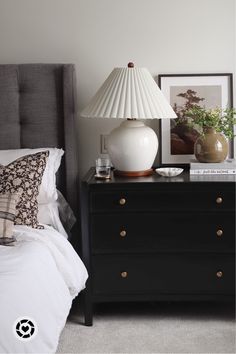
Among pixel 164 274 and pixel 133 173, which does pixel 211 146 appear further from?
pixel 164 274

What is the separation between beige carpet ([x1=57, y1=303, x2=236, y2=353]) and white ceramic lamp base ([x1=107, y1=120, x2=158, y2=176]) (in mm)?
755

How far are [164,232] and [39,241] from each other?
649 mm

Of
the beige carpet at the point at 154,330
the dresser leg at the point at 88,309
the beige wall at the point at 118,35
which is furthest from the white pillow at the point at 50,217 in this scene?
the beige wall at the point at 118,35

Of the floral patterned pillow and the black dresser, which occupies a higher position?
the floral patterned pillow

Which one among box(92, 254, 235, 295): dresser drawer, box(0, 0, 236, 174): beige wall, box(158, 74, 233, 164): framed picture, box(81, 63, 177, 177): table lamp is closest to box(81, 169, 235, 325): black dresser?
box(92, 254, 235, 295): dresser drawer

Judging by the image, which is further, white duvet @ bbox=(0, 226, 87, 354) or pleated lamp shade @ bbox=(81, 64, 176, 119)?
pleated lamp shade @ bbox=(81, 64, 176, 119)

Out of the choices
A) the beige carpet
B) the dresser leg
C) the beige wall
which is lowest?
the beige carpet

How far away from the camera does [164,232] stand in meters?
3.05

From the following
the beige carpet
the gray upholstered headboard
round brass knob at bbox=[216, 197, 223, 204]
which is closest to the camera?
the beige carpet

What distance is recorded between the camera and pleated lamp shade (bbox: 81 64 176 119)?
3.03m

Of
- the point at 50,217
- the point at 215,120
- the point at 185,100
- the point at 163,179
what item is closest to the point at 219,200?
the point at 163,179

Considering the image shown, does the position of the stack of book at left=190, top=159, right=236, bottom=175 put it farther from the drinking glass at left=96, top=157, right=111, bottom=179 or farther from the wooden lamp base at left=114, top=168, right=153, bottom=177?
the drinking glass at left=96, top=157, right=111, bottom=179

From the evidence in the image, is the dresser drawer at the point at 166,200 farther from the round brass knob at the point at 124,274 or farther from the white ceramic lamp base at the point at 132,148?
the round brass knob at the point at 124,274

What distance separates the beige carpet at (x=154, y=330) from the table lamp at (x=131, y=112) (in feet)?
2.47
